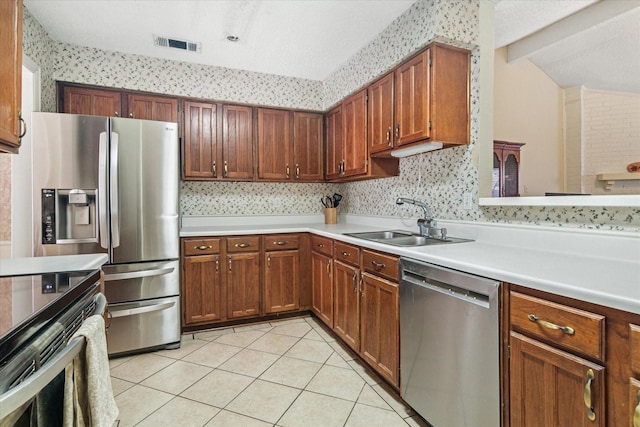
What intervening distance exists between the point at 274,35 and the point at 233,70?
0.89 m

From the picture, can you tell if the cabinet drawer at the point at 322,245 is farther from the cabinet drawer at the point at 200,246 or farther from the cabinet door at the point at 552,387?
the cabinet door at the point at 552,387

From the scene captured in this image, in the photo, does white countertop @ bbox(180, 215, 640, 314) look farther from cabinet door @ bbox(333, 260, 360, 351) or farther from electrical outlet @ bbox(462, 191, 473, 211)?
cabinet door @ bbox(333, 260, 360, 351)

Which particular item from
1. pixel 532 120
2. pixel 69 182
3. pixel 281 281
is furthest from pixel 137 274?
pixel 532 120

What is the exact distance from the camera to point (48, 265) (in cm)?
138

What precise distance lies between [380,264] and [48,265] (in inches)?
67.1

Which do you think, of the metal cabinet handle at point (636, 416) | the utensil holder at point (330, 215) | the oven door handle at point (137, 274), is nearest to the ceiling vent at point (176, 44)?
the oven door handle at point (137, 274)

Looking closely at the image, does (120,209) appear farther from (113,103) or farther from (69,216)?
(113,103)

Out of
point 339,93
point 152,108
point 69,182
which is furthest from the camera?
point 339,93

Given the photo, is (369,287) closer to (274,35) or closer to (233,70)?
(274,35)

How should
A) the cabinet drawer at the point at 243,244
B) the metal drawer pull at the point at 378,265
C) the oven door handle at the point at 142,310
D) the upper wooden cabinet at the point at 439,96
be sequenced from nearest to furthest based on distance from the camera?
the metal drawer pull at the point at 378,265 → the upper wooden cabinet at the point at 439,96 → the oven door handle at the point at 142,310 → the cabinet drawer at the point at 243,244

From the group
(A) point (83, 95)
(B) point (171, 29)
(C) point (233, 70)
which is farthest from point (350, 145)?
(A) point (83, 95)

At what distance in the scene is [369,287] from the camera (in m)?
2.13

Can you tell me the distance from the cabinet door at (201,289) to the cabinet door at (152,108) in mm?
1463

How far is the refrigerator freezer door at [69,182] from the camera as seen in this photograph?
2.24 m
